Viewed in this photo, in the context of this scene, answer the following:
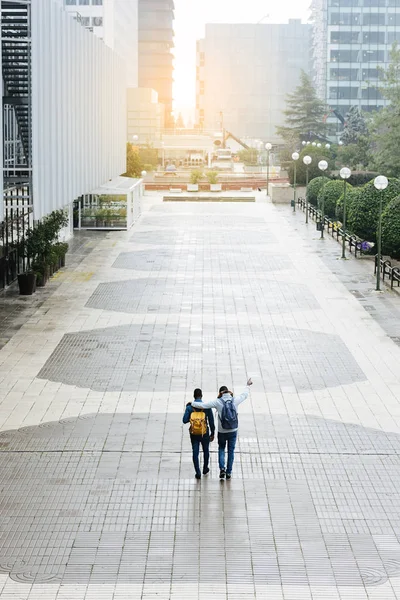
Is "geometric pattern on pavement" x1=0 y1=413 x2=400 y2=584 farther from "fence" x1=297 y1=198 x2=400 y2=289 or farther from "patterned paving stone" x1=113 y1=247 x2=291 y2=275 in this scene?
"patterned paving stone" x1=113 y1=247 x2=291 y2=275

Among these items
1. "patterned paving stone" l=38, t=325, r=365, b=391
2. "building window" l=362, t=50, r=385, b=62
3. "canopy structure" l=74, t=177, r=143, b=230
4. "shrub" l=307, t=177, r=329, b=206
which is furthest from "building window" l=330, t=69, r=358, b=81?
"patterned paving stone" l=38, t=325, r=365, b=391

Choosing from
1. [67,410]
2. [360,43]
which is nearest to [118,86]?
[67,410]

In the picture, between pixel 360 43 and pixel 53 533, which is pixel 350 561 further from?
pixel 360 43

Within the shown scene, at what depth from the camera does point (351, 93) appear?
14138cm

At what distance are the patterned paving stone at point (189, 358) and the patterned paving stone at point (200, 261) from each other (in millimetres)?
11231

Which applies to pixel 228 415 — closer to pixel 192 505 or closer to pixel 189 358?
pixel 192 505

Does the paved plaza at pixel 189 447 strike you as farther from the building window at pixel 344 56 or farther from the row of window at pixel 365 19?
the building window at pixel 344 56

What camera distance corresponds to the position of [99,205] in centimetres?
5103

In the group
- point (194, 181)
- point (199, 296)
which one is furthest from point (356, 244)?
point (194, 181)

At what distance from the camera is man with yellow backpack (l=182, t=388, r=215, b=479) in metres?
14.8

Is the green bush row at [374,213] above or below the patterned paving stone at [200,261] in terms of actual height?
above

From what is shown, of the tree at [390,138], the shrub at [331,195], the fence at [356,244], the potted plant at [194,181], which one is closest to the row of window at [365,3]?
the potted plant at [194,181]

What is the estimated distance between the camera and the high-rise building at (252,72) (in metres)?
178

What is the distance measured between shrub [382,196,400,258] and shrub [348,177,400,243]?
3.03 m
